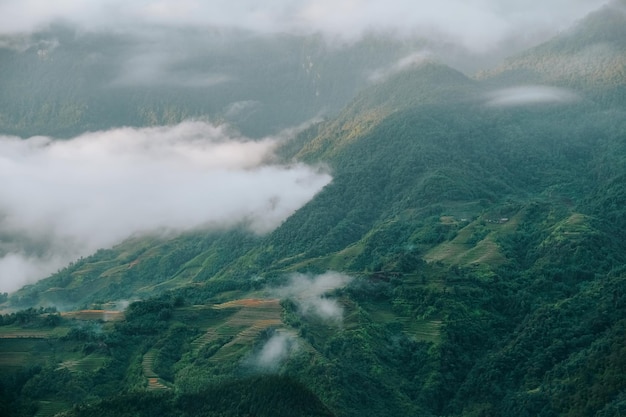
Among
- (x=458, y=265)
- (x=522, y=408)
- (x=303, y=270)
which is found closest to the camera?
(x=522, y=408)

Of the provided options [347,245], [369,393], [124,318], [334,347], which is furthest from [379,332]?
[347,245]

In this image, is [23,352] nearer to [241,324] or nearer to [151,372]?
[151,372]

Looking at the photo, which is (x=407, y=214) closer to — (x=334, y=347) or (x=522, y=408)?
(x=334, y=347)

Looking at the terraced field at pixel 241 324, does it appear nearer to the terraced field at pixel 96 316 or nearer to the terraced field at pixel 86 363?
the terraced field at pixel 86 363

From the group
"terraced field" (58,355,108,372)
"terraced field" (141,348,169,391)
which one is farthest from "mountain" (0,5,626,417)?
"terraced field" (141,348,169,391)

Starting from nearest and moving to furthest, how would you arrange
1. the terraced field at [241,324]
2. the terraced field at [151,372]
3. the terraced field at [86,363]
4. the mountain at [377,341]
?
the mountain at [377,341], the terraced field at [151,372], the terraced field at [86,363], the terraced field at [241,324]

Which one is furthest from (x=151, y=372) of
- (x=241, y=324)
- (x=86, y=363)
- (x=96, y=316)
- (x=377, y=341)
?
(x=377, y=341)

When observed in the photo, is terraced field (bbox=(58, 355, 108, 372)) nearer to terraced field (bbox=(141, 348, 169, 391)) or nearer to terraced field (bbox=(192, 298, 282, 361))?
terraced field (bbox=(141, 348, 169, 391))

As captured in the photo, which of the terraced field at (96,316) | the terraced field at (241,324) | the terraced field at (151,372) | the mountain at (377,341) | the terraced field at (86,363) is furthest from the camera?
the terraced field at (96,316)

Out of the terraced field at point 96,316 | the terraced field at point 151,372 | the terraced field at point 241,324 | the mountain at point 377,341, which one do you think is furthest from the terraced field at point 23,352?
the terraced field at point 241,324

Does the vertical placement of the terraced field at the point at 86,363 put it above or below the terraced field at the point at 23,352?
below

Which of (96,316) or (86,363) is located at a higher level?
(96,316)
